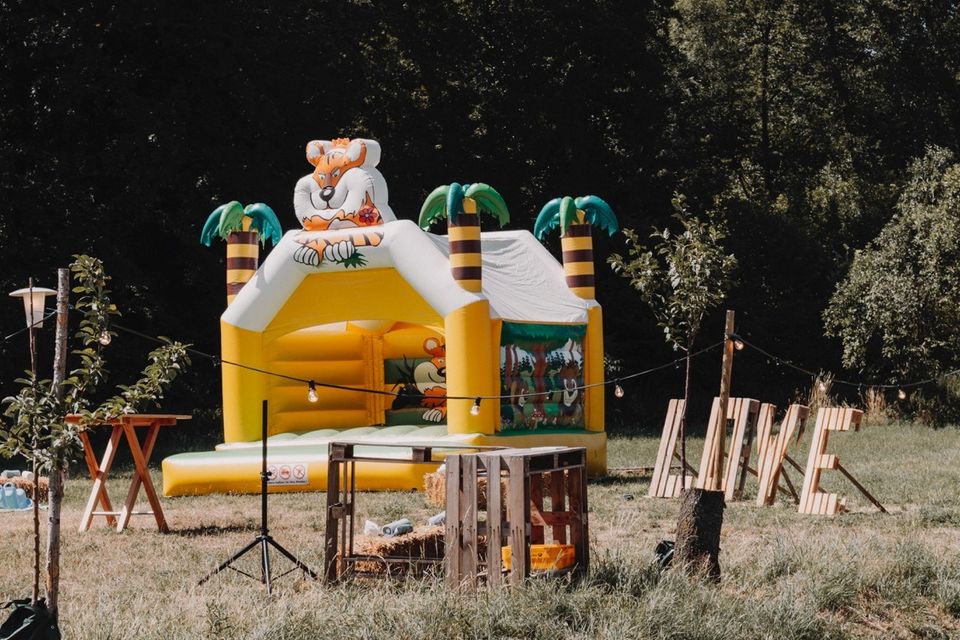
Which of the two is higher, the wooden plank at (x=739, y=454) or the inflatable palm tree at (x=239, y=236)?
the inflatable palm tree at (x=239, y=236)

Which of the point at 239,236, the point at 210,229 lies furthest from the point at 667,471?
the point at 210,229

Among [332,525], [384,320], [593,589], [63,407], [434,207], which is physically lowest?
[593,589]

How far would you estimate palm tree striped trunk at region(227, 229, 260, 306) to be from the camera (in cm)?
1691

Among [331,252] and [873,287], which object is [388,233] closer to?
[331,252]

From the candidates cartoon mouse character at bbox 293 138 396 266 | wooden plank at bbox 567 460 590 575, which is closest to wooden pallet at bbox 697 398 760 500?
cartoon mouse character at bbox 293 138 396 266

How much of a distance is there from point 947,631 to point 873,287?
59.6 ft

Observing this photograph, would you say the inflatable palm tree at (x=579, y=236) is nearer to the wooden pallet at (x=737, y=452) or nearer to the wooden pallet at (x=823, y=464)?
the wooden pallet at (x=737, y=452)

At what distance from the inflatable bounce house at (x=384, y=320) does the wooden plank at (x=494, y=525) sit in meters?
6.57

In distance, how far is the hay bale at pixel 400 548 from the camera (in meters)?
8.59

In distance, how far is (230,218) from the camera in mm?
16828

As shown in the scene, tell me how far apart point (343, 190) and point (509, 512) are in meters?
8.98

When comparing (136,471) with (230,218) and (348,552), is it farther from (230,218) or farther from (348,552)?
(230,218)

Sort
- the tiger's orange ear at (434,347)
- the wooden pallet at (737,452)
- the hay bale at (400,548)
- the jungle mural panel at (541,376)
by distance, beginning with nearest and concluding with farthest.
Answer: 1. the hay bale at (400,548)
2. the wooden pallet at (737,452)
3. the jungle mural panel at (541,376)
4. the tiger's orange ear at (434,347)

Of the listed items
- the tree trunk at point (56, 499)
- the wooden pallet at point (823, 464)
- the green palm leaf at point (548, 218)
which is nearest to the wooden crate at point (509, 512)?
the tree trunk at point (56, 499)
